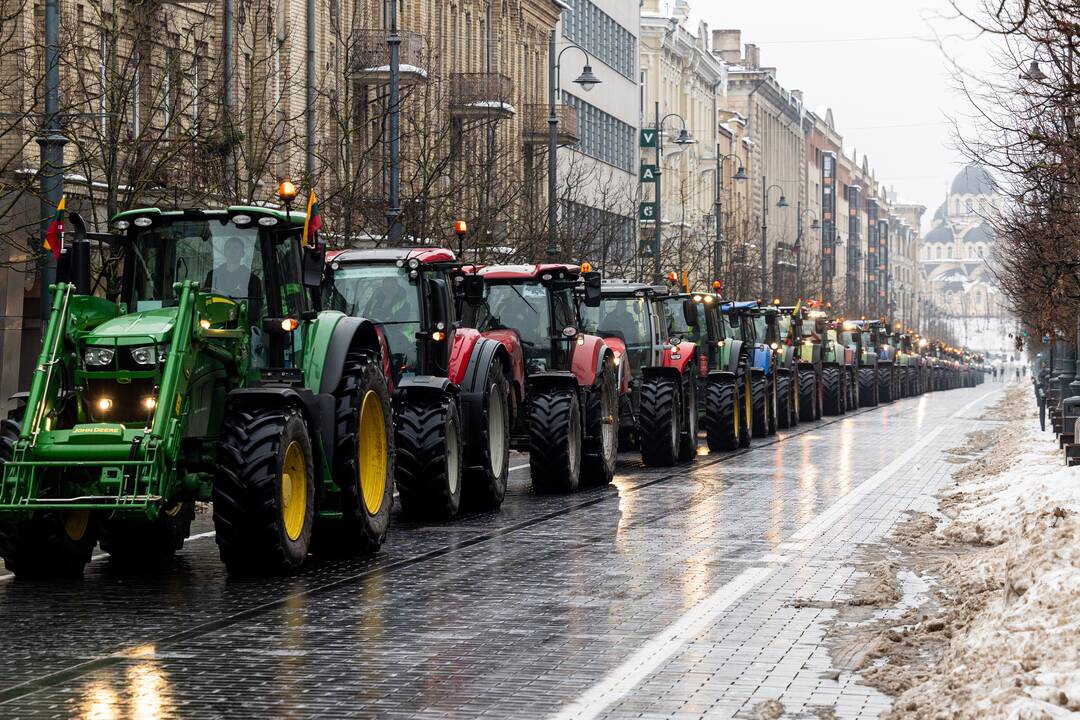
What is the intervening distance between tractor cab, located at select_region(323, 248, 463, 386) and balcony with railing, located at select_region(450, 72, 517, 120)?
30.0m

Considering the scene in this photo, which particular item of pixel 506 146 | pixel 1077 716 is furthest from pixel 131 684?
pixel 506 146

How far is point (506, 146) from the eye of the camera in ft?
170

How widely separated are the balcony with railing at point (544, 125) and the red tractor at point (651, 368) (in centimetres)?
2982

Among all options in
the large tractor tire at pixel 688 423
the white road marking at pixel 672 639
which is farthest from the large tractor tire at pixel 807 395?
the white road marking at pixel 672 639

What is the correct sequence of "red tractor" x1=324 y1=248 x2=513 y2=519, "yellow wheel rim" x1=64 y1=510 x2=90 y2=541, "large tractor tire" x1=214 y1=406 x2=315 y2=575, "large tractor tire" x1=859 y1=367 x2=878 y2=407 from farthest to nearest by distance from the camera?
1. "large tractor tire" x1=859 y1=367 x2=878 y2=407
2. "red tractor" x1=324 y1=248 x2=513 y2=519
3. "yellow wheel rim" x1=64 y1=510 x2=90 y2=541
4. "large tractor tire" x1=214 y1=406 x2=315 y2=575

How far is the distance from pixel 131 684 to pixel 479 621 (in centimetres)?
265

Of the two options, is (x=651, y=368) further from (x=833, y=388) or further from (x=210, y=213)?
(x=833, y=388)

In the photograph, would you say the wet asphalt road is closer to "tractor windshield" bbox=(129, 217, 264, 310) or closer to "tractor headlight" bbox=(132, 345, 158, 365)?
"tractor headlight" bbox=(132, 345, 158, 365)

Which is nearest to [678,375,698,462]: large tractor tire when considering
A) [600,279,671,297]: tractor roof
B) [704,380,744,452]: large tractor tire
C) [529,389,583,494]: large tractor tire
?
[600,279,671,297]: tractor roof

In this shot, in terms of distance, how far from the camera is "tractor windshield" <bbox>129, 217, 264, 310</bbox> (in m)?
14.4

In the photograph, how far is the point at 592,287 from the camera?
2286 centimetres

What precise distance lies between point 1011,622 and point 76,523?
22.4ft

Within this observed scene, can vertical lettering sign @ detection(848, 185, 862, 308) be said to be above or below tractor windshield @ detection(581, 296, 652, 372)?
above

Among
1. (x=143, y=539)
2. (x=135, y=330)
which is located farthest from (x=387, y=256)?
(x=135, y=330)
